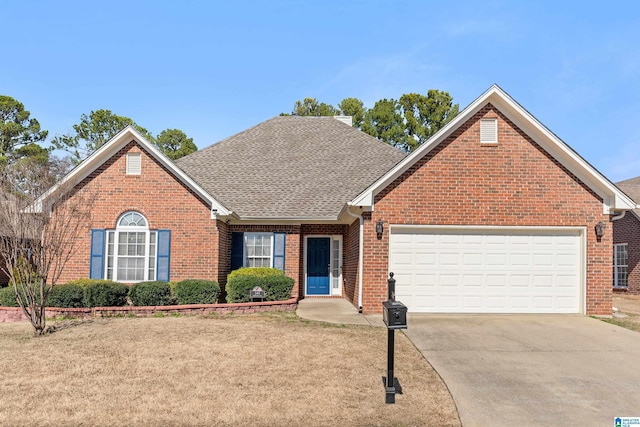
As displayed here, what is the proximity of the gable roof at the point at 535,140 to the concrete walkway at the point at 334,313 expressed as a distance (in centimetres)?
289

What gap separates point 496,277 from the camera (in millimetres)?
12828

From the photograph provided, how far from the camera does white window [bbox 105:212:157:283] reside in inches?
590

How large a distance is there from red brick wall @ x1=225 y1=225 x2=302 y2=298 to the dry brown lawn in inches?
233

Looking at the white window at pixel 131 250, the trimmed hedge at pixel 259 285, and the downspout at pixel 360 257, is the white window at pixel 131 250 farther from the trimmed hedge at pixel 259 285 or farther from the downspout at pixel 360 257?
the downspout at pixel 360 257

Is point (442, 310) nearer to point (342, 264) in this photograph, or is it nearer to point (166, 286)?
point (342, 264)

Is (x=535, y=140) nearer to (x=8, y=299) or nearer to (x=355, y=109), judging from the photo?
(x=8, y=299)

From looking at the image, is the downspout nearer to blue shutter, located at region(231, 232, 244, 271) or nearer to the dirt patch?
blue shutter, located at region(231, 232, 244, 271)

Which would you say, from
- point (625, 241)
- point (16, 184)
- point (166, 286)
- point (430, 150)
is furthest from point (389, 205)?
point (625, 241)

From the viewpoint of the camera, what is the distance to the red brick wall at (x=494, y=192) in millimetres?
12742

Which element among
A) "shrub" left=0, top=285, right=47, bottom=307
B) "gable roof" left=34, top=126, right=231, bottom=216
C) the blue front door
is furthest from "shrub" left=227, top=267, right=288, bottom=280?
"shrub" left=0, top=285, right=47, bottom=307

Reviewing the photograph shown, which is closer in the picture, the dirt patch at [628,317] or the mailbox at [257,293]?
the dirt patch at [628,317]

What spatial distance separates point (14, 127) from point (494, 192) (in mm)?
39825

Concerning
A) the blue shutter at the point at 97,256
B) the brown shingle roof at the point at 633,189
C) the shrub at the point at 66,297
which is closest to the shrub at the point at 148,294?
the shrub at the point at 66,297

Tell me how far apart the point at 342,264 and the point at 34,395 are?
11.9 meters
